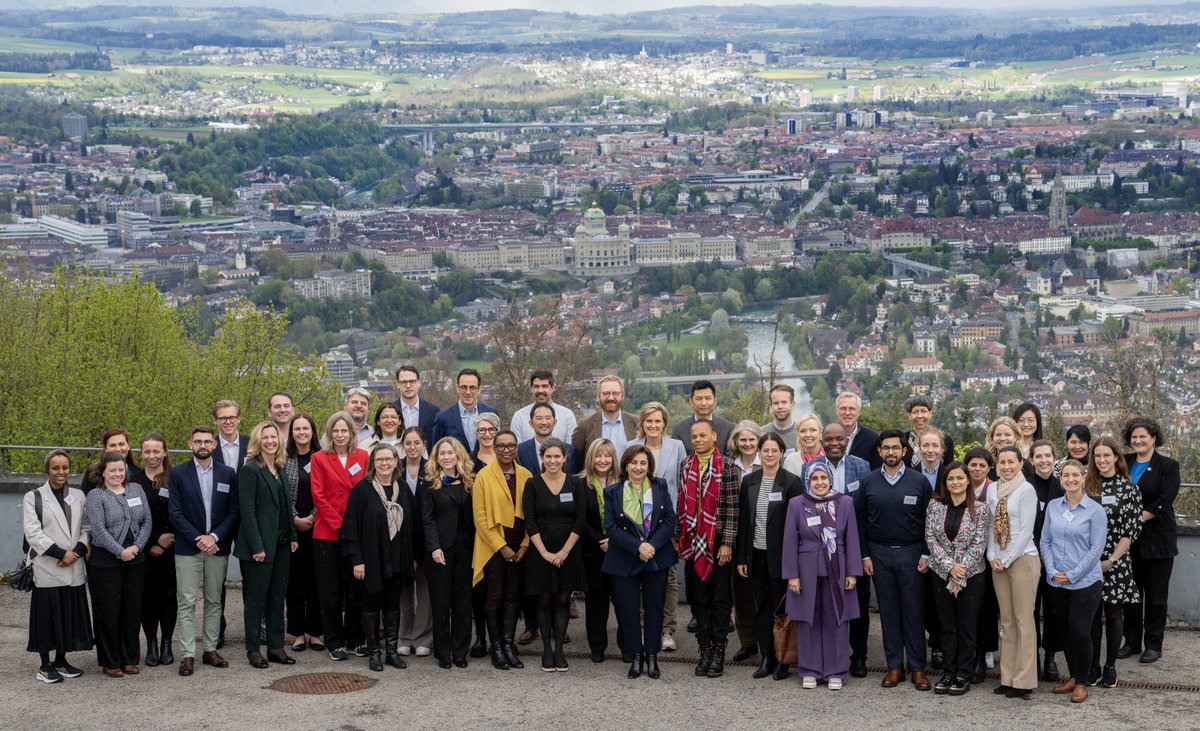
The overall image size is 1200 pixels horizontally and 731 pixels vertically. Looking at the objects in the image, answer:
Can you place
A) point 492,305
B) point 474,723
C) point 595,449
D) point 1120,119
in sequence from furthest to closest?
1. point 1120,119
2. point 492,305
3. point 595,449
4. point 474,723

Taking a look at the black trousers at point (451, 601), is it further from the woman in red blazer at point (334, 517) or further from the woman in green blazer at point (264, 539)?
the woman in green blazer at point (264, 539)

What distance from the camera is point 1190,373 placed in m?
59.8

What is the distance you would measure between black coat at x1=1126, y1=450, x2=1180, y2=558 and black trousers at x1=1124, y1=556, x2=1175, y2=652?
0.05 meters

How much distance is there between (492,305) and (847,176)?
5404 centimetres

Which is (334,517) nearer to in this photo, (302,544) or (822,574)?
(302,544)

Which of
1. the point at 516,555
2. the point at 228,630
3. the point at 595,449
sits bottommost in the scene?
the point at 228,630

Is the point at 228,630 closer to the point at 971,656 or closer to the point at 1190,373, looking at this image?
the point at 971,656

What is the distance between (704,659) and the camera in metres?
6.52

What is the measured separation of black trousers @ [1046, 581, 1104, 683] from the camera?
6148 millimetres

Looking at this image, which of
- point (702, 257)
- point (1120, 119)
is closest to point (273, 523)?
point (702, 257)

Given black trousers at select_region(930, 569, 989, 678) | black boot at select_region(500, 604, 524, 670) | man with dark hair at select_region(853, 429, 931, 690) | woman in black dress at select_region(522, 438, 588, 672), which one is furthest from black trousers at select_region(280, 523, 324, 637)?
black trousers at select_region(930, 569, 989, 678)

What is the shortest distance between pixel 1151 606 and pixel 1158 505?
0.41 m

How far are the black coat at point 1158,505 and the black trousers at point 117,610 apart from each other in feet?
13.2

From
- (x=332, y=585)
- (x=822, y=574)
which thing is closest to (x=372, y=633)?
(x=332, y=585)
